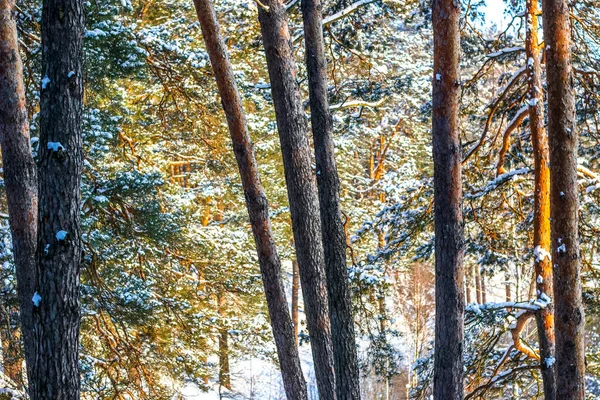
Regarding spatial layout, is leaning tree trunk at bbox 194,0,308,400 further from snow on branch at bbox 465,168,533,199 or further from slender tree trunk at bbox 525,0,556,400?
snow on branch at bbox 465,168,533,199

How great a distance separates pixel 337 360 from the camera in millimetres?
5992

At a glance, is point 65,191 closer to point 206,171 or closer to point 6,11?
point 6,11

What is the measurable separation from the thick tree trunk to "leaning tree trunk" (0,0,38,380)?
2577 mm

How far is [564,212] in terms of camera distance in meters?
5.11

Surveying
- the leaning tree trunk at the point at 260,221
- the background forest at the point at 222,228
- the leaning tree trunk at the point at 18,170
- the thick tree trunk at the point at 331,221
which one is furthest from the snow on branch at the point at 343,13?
the leaning tree trunk at the point at 18,170

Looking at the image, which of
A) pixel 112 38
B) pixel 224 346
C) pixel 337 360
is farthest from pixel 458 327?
pixel 224 346

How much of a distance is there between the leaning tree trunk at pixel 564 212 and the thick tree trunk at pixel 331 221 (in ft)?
5.96

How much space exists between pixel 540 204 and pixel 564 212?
210 cm

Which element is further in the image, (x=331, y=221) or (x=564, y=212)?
(x=331, y=221)

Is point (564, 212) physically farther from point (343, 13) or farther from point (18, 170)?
point (18, 170)

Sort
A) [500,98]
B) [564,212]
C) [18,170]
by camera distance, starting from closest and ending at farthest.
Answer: [564,212] → [18,170] → [500,98]

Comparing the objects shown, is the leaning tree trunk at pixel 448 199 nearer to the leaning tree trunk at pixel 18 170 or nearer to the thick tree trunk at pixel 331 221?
the thick tree trunk at pixel 331 221

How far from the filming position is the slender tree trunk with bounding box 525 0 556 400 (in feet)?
22.8

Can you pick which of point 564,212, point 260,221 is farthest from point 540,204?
point 260,221
